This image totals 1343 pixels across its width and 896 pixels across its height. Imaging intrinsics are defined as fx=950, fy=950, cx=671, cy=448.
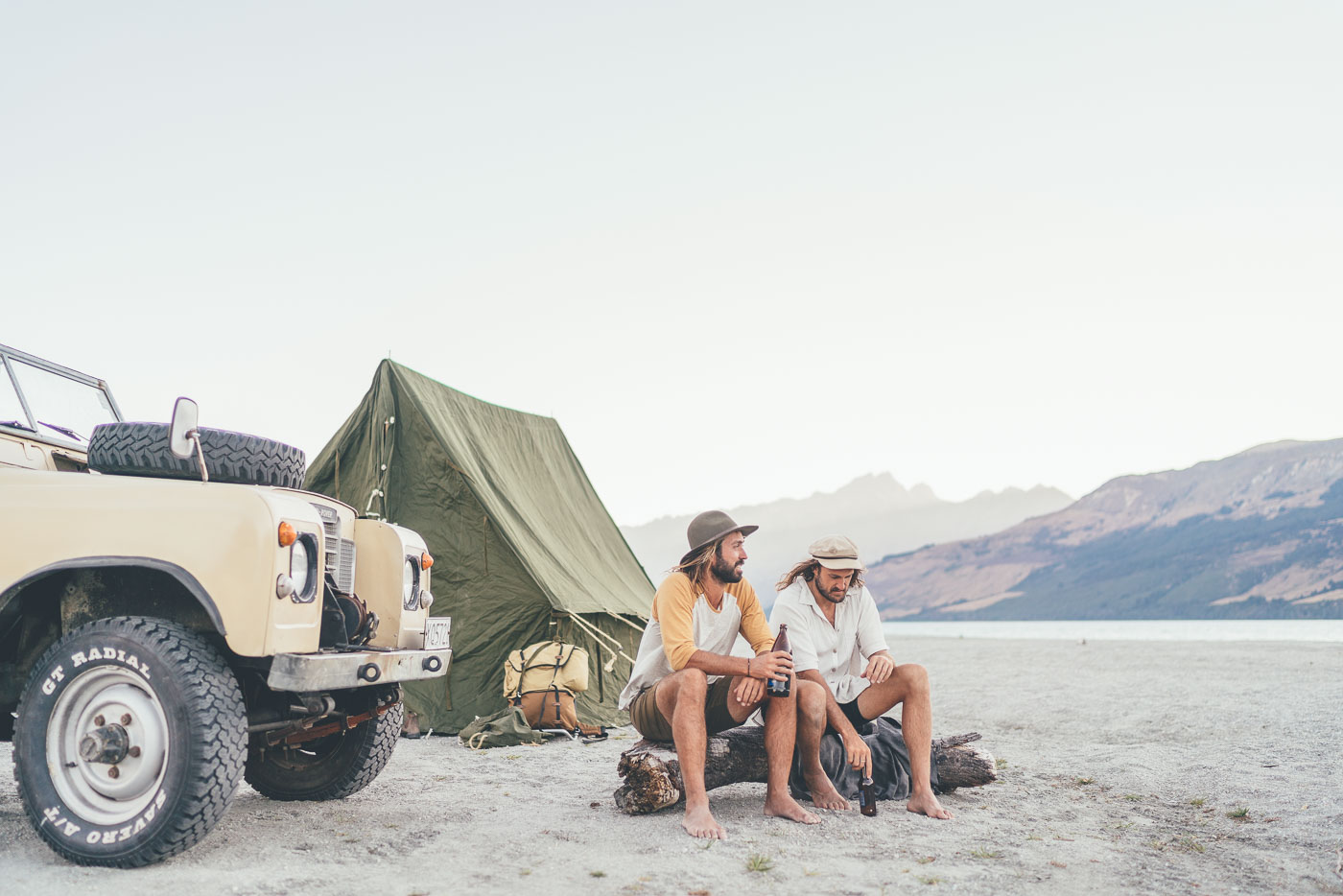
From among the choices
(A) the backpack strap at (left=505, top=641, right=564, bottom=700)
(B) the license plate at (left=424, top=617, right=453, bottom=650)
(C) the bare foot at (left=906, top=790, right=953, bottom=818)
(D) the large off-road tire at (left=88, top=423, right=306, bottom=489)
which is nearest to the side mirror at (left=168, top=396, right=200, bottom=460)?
(D) the large off-road tire at (left=88, top=423, right=306, bottom=489)

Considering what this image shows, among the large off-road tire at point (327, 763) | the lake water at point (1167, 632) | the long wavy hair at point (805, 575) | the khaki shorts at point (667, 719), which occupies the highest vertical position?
the long wavy hair at point (805, 575)

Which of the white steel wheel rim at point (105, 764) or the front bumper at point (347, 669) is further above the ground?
the front bumper at point (347, 669)

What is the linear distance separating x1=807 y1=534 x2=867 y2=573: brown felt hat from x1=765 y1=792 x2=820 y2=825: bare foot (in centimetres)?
106

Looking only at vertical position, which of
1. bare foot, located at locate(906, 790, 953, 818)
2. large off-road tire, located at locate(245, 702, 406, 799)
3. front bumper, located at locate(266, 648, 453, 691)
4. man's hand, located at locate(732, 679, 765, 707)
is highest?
front bumper, located at locate(266, 648, 453, 691)

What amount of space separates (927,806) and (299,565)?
294 centimetres

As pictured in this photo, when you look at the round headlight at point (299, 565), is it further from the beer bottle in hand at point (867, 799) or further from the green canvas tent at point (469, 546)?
the green canvas tent at point (469, 546)

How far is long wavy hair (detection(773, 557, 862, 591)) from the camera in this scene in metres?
4.65

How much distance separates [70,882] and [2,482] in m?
1.47

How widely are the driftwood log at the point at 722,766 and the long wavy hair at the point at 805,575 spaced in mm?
730

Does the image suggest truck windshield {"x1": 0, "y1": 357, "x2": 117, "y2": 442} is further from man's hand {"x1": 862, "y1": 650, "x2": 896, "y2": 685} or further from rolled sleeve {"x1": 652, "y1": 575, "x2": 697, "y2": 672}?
man's hand {"x1": 862, "y1": 650, "x2": 896, "y2": 685}

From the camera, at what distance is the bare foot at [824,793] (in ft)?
14.5

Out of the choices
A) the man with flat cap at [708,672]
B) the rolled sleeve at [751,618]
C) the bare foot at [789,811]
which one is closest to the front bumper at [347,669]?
the man with flat cap at [708,672]

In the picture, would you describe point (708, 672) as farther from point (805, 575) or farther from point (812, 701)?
point (805, 575)

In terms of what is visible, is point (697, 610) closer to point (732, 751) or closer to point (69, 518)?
point (732, 751)
